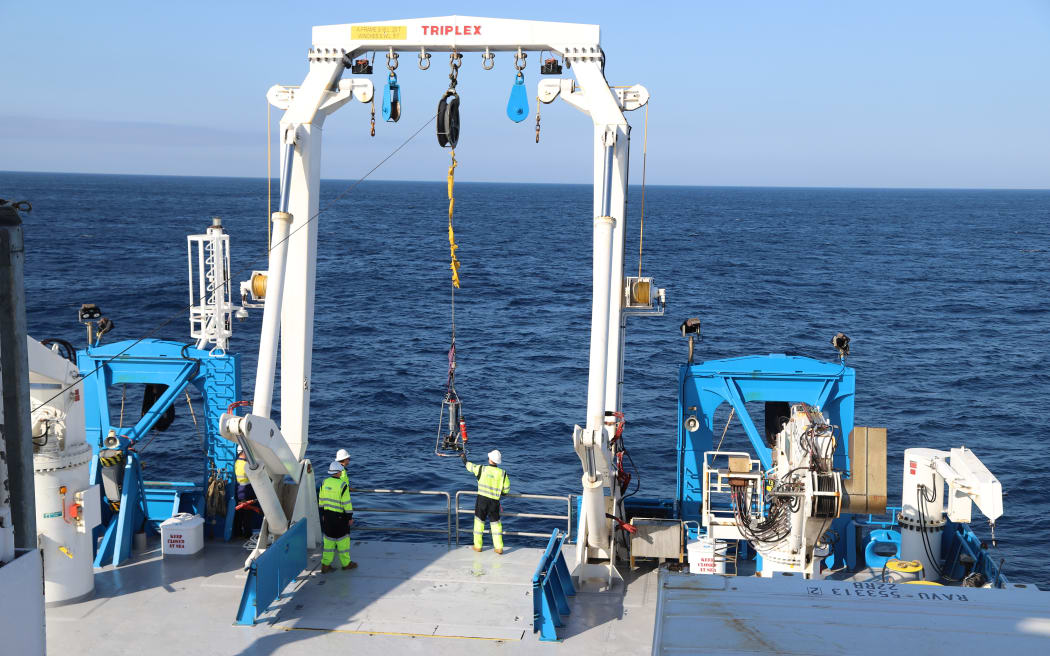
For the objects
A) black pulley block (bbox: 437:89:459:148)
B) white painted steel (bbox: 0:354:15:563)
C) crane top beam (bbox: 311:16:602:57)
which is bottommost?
white painted steel (bbox: 0:354:15:563)

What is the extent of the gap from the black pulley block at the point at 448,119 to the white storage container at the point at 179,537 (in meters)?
6.60

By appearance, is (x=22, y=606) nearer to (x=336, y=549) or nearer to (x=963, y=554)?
(x=336, y=549)

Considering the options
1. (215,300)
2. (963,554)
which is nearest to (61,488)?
(215,300)

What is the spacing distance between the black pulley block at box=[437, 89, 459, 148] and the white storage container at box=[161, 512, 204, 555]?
21.7ft

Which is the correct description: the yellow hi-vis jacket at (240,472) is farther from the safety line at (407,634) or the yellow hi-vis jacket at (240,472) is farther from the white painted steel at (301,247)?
the safety line at (407,634)

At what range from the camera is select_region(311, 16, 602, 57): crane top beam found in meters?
14.2

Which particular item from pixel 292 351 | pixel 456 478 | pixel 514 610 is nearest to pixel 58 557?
pixel 292 351

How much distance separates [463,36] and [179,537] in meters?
8.21

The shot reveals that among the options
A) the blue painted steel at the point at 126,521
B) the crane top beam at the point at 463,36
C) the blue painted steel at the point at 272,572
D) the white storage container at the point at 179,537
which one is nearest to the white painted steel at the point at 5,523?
the blue painted steel at the point at 272,572

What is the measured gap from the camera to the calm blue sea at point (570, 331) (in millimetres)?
31703

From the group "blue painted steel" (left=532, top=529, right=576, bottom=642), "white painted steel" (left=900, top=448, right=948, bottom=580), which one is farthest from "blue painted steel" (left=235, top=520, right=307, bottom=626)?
"white painted steel" (left=900, top=448, right=948, bottom=580)

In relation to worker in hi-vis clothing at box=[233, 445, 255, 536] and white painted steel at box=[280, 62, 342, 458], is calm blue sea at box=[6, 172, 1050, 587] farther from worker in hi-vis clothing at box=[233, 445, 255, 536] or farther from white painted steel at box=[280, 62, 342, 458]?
white painted steel at box=[280, 62, 342, 458]

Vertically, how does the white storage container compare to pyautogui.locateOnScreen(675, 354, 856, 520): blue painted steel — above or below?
below

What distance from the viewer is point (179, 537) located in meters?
14.7
